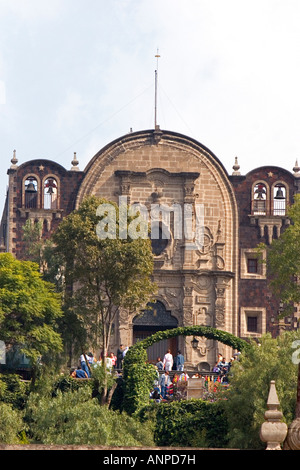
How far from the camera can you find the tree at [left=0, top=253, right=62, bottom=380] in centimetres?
4856

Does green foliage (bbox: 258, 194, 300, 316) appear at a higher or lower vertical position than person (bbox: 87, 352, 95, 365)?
higher

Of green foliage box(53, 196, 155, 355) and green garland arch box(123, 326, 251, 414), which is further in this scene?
green foliage box(53, 196, 155, 355)

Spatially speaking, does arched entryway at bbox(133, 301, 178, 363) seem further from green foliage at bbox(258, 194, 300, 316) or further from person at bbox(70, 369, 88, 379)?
person at bbox(70, 369, 88, 379)

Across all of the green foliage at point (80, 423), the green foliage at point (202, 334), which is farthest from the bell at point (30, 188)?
the green foliage at point (80, 423)

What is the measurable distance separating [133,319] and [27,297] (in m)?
12.9

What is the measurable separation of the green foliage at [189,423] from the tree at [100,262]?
4.50 m

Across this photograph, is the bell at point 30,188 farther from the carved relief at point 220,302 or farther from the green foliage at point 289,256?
the green foliage at point 289,256

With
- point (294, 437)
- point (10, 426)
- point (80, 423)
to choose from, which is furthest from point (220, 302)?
point (294, 437)

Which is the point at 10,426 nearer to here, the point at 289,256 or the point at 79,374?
the point at 79,374

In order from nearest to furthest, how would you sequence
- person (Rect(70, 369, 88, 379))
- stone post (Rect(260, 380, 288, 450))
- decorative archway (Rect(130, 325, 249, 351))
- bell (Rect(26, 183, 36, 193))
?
1. stone post (Rect(260, 380, 288, 450))
2. person (Rect(70, 369, 88, 379))
3. decorative archway (Rect(130, 325, 249, 351))
4. bell (Rect(26, 183, 36, 193))

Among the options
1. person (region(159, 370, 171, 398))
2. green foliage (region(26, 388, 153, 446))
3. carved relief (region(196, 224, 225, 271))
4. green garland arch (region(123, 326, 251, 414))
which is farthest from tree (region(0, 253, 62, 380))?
carved relief (region(196, 224, 225, 271))

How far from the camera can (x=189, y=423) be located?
46562mm

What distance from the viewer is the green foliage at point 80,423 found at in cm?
4244

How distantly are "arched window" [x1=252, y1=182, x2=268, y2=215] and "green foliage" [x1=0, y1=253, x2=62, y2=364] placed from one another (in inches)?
640
